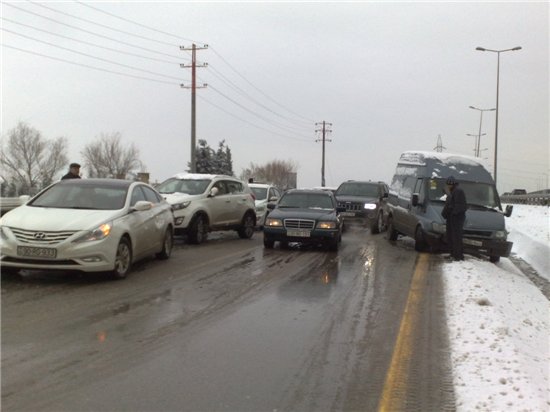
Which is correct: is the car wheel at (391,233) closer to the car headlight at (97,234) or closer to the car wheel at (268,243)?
the car wheel at (268,243)

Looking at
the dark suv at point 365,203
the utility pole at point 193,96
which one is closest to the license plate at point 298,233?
the dark suv at point 365,203

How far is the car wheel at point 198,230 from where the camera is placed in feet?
44.2

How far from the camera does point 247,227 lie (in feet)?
51.9

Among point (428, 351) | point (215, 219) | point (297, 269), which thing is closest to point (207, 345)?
point (428, 351)

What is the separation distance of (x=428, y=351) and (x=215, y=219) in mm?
9680

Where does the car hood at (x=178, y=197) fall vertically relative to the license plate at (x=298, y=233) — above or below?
above

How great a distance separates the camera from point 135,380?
430 cm

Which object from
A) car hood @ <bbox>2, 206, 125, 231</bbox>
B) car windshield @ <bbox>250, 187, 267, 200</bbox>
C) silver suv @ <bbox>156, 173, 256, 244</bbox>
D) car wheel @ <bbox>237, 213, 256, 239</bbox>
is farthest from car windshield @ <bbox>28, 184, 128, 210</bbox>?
car windshield @ <bbox>250, 187, 267, 200</bbox>

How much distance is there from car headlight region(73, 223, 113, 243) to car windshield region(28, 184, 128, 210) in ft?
2.31

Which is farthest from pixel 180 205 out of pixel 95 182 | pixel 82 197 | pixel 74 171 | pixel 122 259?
pixel 122 259

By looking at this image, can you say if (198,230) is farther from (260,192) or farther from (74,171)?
(260,192)

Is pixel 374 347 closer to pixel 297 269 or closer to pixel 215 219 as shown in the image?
pixel 297 269

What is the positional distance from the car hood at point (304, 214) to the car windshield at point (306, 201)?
0.49 m

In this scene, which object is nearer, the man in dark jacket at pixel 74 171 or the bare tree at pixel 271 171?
the man in dark jacket at pixel 74 171
